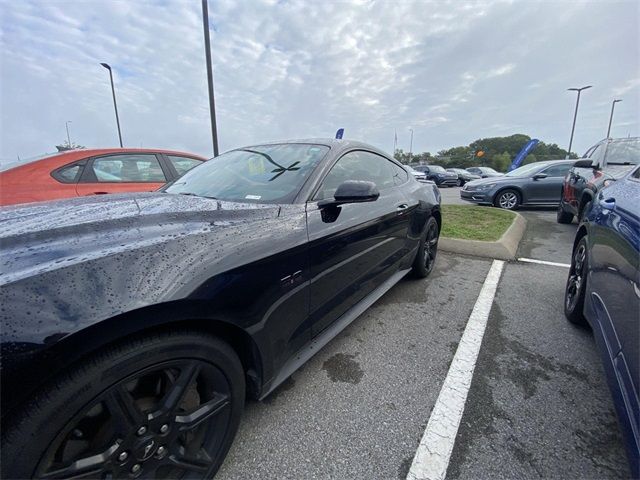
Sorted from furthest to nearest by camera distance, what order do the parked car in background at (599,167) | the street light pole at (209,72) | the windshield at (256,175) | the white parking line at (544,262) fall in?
the street light pole at (209,72)
the white parking line at (544,262)
the parked car in background at (599,167)
the windshield at (256,175)

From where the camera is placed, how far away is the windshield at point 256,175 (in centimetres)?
194

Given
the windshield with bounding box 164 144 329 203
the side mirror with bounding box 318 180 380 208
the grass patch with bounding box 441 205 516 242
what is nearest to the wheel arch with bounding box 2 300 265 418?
the windshield with bounding box 164 144 329 203

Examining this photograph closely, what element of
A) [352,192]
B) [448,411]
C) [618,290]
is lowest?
[448,411]

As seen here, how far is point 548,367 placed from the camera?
7.13 ft

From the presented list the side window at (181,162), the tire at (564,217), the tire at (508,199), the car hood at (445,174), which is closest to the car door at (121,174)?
the side window at (181,162)

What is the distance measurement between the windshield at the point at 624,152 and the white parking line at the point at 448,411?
11.9 ft

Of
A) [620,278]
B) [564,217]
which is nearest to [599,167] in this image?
[564,217]

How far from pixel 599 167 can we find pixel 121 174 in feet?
22.4

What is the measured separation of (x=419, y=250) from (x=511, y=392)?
176 cm

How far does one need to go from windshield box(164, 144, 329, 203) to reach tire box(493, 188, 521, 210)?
838cm

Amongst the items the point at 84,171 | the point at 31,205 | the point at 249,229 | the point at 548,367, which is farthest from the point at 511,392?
the point at 84,171

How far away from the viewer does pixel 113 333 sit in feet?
3.21

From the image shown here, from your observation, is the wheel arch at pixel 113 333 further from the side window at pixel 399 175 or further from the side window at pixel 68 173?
the side window at pixel 68 173

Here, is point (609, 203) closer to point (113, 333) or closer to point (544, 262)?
point (544, 262)
